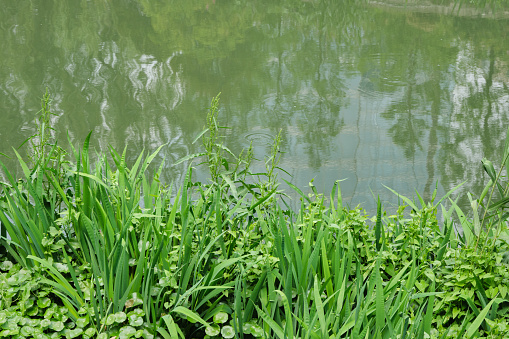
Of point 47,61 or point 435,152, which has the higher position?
point 47,61

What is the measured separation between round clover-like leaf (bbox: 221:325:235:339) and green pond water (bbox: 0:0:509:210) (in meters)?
1.57

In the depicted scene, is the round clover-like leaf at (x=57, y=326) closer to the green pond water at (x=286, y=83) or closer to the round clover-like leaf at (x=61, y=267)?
the round clover-like leaf at (x=61, y=267)

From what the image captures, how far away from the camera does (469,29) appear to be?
22.2ft

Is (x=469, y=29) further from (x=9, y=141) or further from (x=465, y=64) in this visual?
(x=9, y=141)

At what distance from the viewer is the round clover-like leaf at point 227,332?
1724mm

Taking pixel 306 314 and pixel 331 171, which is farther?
pixel 331 171

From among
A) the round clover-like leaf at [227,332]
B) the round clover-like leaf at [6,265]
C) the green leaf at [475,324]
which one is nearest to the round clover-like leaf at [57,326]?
the round clover-like leaf at [6,265]

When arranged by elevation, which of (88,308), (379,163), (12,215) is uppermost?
(12,215)

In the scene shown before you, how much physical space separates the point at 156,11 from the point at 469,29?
13.1 feet

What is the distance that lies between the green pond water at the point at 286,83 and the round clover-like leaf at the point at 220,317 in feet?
5.02

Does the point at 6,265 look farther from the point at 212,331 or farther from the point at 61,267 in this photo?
the point at 212,331

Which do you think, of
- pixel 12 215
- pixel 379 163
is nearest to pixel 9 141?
pixel 12 215

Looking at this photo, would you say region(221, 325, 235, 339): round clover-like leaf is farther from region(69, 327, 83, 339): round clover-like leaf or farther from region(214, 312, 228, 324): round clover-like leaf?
region(69, 327, 83, 339): round clover-like leaf

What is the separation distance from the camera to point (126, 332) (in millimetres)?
1724
